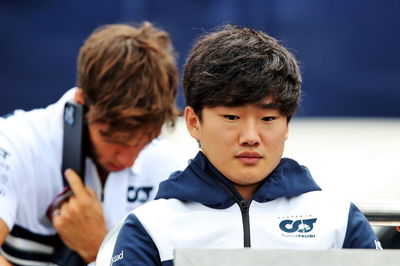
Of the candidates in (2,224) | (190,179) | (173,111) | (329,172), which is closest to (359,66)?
(329,172)

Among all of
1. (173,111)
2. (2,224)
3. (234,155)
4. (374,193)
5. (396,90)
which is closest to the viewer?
(234,155)

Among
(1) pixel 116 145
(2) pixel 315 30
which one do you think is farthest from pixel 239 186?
(2) pixel 315 30

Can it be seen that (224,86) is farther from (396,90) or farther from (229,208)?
(396,90)

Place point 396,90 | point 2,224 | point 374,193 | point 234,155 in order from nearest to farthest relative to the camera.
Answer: point 234,155 < point 2,224 < point 374,193 < point 396,90

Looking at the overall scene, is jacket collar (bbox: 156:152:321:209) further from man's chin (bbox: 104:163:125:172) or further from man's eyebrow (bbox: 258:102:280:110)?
man's chin (bbox: 104:163:125:172)

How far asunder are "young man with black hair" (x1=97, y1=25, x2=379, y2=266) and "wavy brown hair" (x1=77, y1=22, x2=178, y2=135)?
2.83 feet

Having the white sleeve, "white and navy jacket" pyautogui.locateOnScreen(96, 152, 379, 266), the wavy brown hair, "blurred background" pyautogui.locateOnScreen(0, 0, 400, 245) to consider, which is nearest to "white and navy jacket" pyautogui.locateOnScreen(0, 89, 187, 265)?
the white sleeve

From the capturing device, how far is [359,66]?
5273 mm

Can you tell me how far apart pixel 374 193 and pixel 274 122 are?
1.41 meters

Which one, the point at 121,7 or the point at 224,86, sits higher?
the point at 121,7

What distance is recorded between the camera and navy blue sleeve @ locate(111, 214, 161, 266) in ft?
6.23

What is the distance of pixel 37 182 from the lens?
2922mm

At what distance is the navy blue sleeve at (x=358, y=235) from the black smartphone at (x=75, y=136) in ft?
3.75

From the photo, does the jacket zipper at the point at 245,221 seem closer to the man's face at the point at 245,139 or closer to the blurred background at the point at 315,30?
the man's face at the point at 245,139
